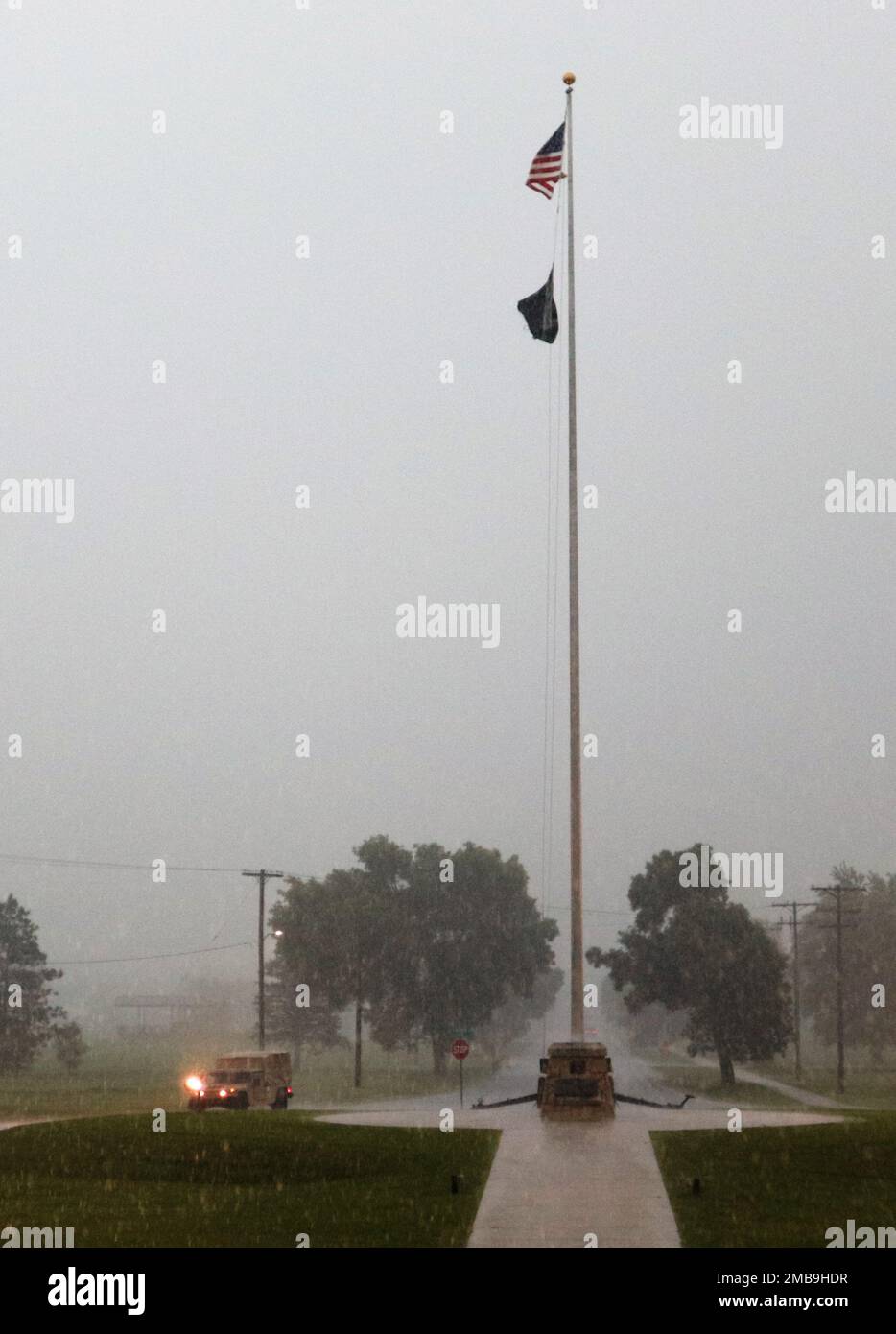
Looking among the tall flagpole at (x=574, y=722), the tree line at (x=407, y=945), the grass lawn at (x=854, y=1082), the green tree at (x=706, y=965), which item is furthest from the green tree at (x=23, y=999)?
the tall flagpole at (x=574, y=722)

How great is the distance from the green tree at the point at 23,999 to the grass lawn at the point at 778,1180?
203ft

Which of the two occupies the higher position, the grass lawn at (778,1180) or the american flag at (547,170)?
the american flag at (547,170)

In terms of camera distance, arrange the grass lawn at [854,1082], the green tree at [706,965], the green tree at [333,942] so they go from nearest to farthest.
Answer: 1. the grass lawn at [854,1082]
2. the green tree at [706,965]
3. the green tree at [333,942]

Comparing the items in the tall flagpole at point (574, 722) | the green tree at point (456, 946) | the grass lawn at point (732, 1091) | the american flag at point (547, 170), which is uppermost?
the american flag at point (547, 170)

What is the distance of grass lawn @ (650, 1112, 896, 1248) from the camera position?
15.2m

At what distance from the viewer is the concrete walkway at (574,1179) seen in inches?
579

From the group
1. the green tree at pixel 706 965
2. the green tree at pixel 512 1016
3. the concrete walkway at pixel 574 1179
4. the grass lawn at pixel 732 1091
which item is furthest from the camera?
the green tree at pixel 512 1016

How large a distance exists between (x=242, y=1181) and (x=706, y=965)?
57.5m

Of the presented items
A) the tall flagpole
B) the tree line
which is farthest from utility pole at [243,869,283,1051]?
the tall flagpole

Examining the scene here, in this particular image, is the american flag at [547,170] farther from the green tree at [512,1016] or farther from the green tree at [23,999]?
the green tree at [512,1016]

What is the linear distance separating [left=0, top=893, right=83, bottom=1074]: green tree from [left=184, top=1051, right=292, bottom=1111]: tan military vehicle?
3966 cm

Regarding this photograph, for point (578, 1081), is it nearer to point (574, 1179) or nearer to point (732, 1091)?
point (574, 1179)

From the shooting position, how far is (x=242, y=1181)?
1952cm
